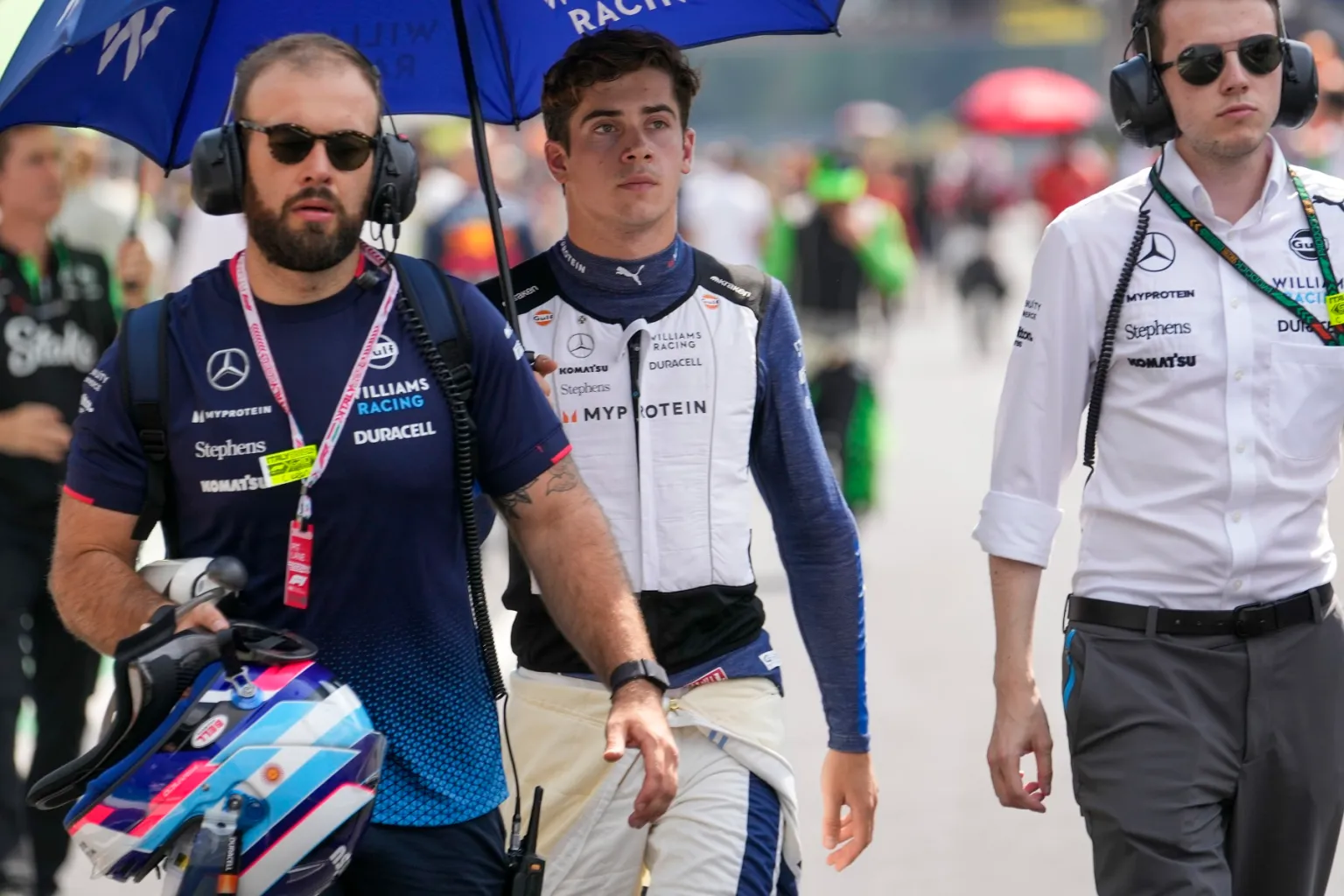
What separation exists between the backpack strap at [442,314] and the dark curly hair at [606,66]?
91 centimetres

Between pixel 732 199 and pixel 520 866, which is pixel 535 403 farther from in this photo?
pixel 732 199

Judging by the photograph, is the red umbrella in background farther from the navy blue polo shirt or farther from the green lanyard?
the navy blue polo shirt

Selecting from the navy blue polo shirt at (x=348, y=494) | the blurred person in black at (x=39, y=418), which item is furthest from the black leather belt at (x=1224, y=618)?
the blurred person in black at (x=39, y=418)

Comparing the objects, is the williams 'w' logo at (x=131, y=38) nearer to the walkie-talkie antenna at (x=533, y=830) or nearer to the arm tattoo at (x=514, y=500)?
the arm tattoo at (x=514, y=500)

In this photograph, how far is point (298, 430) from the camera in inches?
147

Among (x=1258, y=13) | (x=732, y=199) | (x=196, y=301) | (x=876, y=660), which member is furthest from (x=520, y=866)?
(x=732, y=199)

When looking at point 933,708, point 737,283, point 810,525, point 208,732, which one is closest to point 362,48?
point 737,283

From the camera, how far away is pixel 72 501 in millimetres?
3760

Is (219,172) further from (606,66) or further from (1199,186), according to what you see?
(1199,186)

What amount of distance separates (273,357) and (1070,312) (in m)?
1.64

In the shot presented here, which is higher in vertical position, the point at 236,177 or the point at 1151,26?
the point at 1151,26

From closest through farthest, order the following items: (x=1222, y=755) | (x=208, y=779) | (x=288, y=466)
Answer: (x=208, y=779), (x=288, y=466), (x=1222, y=755)

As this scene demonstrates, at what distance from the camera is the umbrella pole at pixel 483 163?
4613 millimetres

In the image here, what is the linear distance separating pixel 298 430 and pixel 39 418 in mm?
3352
